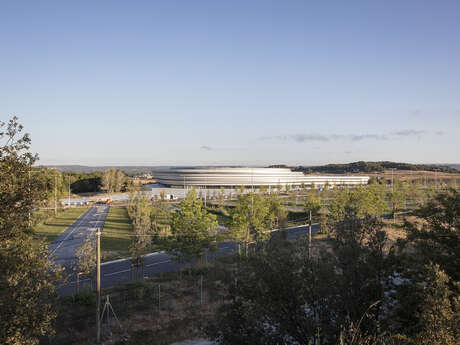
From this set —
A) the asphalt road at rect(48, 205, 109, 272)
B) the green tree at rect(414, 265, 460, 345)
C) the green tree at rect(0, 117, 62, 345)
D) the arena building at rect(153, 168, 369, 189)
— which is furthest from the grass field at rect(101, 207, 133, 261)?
the arena building at rect(153, 168, 369, 189)

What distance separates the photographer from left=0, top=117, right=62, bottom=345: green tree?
835cm

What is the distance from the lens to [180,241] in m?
23.9

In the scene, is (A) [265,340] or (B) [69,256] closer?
(A) [265,340]

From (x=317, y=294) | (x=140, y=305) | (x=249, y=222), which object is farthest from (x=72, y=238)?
(x=317, y=294)

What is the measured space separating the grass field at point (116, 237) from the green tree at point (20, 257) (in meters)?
20.1

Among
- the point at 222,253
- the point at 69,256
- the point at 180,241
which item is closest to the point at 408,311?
the point at 180,241

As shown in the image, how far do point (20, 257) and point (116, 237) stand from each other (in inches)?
1180

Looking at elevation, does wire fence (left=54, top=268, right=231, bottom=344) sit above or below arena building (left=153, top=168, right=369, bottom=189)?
below

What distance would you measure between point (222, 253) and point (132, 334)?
57.8 ft

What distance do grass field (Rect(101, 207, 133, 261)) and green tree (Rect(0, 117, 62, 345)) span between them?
20.1m

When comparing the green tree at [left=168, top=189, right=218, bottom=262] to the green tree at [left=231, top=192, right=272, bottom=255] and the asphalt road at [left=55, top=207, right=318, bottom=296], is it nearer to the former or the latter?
the asphalt road at [left=55, top=207, right=318, bottom=296]

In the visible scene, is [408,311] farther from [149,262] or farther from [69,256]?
[69,256]

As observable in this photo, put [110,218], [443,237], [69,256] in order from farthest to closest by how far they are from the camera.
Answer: [110,218], [69,256], [443,237]

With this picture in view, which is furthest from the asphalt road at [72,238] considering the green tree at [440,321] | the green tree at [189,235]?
the green tree at [440,321]
